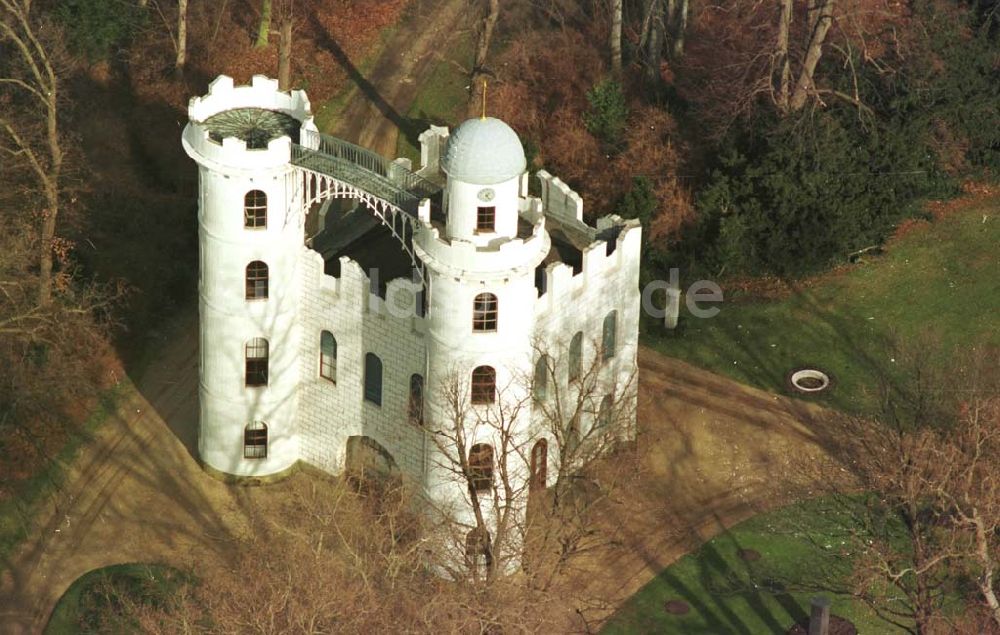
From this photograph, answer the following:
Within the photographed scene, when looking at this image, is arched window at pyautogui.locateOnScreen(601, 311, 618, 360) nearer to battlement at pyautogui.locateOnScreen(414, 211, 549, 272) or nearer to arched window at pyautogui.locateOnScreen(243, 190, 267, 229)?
battlement at pyautogui.locateOnScreen(414, 211, 549, 272)

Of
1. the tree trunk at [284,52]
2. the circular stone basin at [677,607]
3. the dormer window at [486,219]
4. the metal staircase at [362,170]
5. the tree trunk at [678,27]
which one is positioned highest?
the tree trunk at [678,27]

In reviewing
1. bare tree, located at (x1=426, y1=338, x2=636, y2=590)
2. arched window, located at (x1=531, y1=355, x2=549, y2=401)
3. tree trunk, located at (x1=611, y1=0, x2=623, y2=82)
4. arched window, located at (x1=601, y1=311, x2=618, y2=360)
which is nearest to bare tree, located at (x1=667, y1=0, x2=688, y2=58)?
tree trunk, located at (x1=611, y1=0, x2=623, y2=82)

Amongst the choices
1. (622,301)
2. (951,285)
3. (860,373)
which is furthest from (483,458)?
(951,285)

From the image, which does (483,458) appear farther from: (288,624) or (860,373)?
(860,373)

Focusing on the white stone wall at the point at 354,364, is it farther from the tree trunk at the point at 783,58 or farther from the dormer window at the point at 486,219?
the tree trunk at the point at 783,58

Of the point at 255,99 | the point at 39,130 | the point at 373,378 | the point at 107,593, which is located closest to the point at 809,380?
the point at 373,378

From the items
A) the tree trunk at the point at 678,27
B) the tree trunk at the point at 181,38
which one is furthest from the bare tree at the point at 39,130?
the tree trunk at the point at 678,27
